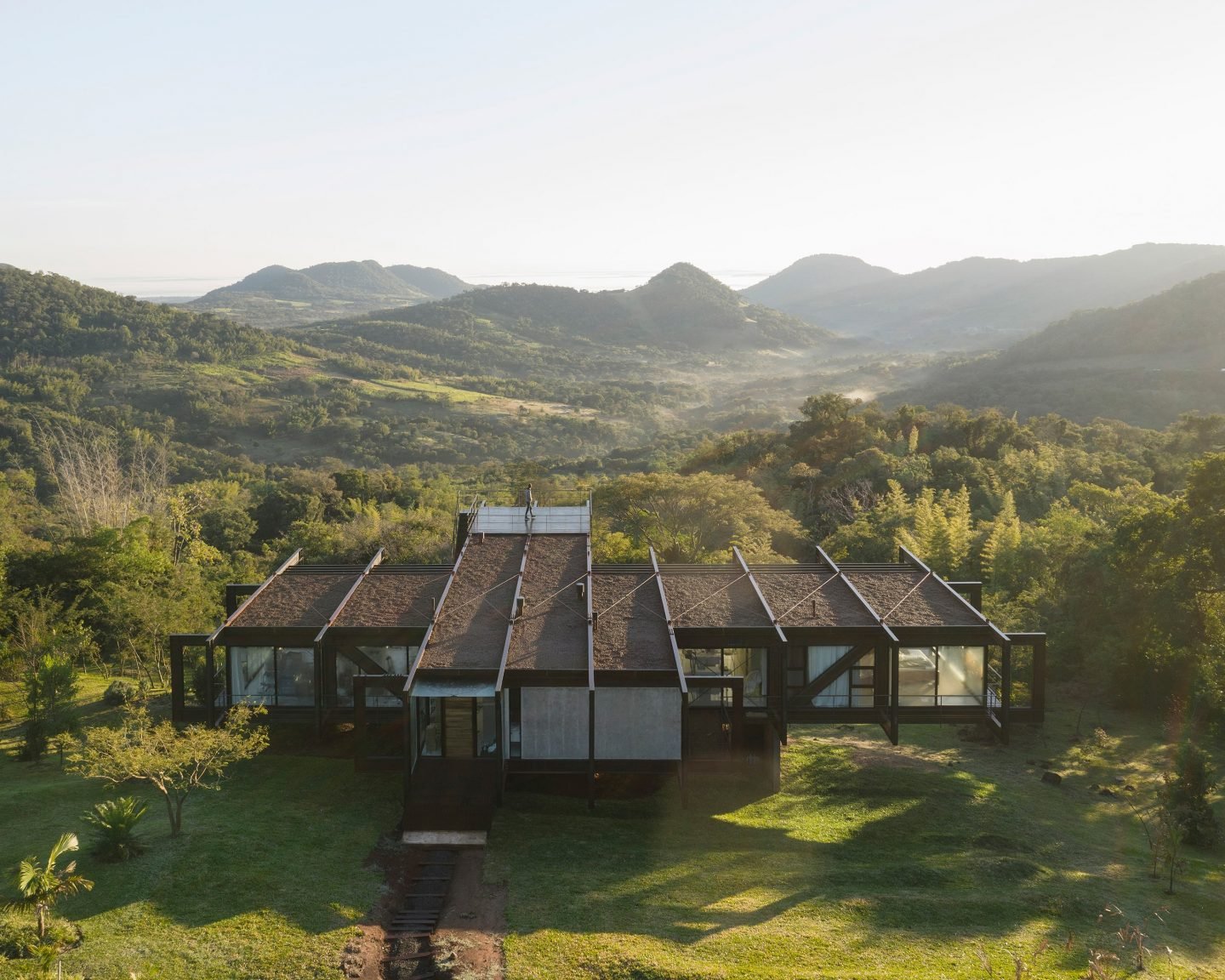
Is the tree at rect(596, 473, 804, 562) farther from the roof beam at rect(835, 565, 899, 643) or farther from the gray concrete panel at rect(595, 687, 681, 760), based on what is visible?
the gray concrete panel at rect(595, 687, 681, 760)

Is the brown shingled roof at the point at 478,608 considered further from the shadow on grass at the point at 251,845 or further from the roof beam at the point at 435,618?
the shadow on grass at the point at 251,845

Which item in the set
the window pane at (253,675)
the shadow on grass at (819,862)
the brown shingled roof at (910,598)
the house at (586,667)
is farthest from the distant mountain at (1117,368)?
the window pane at (253,675)

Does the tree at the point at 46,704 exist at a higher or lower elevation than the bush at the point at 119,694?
higher

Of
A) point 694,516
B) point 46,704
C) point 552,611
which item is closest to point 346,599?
point 552,611

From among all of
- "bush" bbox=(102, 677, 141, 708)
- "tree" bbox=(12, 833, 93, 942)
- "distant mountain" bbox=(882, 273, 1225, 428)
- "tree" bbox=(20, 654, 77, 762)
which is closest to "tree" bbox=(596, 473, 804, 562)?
"bush" bbox=(102, 677, 141, 708)

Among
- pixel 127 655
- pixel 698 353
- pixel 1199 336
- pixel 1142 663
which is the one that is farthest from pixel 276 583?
pixel 698 353

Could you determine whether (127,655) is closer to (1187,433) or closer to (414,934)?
(414,934)
